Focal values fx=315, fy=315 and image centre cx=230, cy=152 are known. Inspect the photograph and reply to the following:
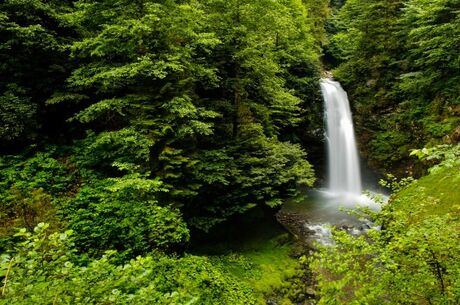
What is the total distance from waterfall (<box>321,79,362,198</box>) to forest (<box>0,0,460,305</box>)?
20.1ft

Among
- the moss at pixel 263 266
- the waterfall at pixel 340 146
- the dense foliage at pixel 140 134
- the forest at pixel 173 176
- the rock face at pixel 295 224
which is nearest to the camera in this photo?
the forest at pixel 173 176

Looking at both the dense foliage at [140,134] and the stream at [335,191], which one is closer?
the dense foliage at [140,134]

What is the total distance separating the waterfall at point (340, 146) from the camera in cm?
2003

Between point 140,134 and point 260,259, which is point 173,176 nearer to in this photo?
point 140,134

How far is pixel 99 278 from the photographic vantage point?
3566mm

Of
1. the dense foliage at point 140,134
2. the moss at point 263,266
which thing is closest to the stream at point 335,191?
the moss at point 263,266

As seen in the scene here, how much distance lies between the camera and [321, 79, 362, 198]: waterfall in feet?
65.7

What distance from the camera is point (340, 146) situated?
21.1 meters

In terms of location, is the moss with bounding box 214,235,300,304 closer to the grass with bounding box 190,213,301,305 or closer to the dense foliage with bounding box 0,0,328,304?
the grass with bounding box 190,213,301,305

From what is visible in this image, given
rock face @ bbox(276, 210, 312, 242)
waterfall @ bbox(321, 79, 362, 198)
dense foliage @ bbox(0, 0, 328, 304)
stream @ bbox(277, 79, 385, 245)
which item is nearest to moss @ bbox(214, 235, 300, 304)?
dense foliage @ bbox(0, 0, 328, 304)

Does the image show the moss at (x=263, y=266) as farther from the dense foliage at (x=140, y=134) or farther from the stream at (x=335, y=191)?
the stream at (x=335, y=191)

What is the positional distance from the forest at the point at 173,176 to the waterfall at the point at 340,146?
6.14 meters

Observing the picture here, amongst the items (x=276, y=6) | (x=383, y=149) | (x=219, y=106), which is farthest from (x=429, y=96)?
(x=219, y=106)

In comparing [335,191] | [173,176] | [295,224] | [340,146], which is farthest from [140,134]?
[340,146]
